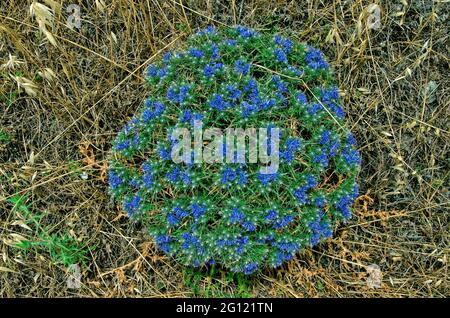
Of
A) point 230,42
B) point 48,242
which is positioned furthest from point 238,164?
point 48,242

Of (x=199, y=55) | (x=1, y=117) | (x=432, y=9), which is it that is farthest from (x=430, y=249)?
(x=1, y=117)

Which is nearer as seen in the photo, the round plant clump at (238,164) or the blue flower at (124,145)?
A: the round plant clump at (238,164)

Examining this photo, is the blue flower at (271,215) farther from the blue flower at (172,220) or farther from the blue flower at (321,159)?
the blue flower at (172,220)

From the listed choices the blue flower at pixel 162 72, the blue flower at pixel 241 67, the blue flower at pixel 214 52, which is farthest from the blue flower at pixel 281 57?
the blue flower at pixel 162 72

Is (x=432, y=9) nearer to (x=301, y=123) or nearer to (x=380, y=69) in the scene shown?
(x=380, y=69)

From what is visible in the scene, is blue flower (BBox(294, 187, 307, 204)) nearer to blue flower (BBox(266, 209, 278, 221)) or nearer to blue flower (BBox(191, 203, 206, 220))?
blue flower (BBox(266, 209, 278, 221))

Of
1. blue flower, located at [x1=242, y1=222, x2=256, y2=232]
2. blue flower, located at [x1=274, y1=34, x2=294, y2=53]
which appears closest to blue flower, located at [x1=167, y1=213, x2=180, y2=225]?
blue flower, located at [x1=242, y1=222, x2=256, y2=232]
